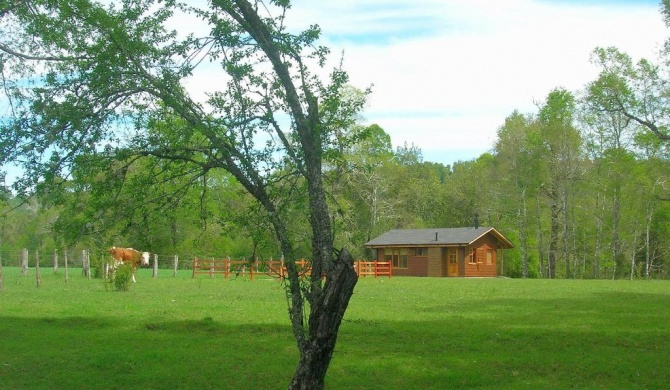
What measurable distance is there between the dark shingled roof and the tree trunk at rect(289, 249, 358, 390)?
42924 mm

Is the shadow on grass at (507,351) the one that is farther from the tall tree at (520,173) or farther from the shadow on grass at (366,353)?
the tall tree at (520,173)

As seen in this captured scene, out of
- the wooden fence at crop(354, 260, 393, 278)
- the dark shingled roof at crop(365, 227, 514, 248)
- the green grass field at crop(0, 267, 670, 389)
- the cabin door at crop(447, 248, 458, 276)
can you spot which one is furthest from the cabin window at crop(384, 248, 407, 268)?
the green grass field at crop(0, 267, 670, 389)

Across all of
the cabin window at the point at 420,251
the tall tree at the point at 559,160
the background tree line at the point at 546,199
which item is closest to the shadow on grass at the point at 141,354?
the background tree line at the point at 546,199

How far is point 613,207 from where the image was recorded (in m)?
53.4

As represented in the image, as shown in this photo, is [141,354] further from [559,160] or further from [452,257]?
[559,160]

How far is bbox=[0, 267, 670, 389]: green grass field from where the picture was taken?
10586 mm

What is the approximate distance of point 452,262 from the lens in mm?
51375

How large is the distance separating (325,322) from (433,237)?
146ft

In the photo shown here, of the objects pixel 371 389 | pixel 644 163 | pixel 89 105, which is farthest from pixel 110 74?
pixel 644 163

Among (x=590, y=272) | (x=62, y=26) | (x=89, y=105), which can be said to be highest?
(x=62, y=26)

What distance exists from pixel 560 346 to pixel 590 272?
4880 centimetres

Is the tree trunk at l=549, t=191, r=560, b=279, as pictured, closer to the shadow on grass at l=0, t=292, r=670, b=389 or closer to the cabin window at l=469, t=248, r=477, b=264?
the cabin window at l=469, t=248, r=477, b=264

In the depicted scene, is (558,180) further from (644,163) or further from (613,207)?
(644,163)

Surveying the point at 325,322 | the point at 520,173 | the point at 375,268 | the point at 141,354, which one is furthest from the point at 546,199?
the point at 325,322
